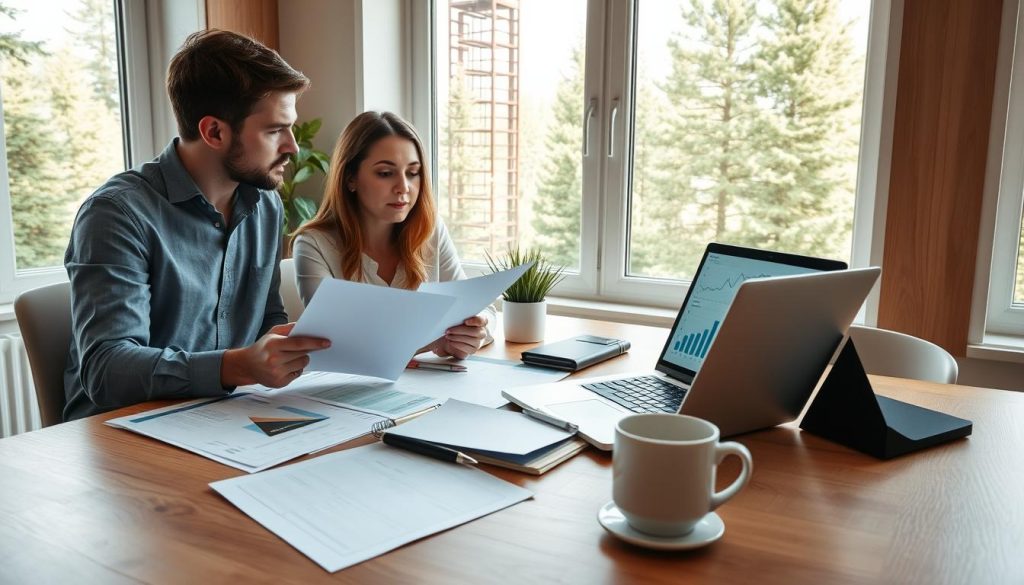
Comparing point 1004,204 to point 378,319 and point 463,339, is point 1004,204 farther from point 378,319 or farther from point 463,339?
point 378,319

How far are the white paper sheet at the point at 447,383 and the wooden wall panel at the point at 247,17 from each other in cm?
183

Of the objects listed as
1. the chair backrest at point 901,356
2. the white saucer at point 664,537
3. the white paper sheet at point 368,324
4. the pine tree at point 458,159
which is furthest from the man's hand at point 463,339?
the pine tree at point 458,159

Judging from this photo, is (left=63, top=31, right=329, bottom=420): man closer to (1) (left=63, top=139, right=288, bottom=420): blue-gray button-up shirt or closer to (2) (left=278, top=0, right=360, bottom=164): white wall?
(1) (left=63, top=139, right=288, bottom=420): blue-gray button-up shirt

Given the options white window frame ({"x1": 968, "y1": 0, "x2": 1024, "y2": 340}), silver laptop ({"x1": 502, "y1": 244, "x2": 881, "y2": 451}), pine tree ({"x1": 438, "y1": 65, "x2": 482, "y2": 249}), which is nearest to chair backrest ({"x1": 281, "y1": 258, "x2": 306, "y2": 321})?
A: silver laptop ({"x1": 502, "y1": 244, "x2": 881, "y2": 451})

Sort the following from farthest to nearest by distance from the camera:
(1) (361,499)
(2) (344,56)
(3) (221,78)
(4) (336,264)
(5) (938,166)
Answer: (2) (344,56) → (5) (938,166) → (4) (336,264) → (3) (221,78) → (1) (361,499)

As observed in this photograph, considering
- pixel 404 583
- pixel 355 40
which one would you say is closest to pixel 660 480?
pixel 404 583

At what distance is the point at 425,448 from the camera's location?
37.3 inches

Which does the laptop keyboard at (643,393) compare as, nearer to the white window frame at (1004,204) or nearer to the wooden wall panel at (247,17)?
the white window frame at (1004,204)

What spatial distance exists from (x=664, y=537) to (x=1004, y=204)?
6.39ft

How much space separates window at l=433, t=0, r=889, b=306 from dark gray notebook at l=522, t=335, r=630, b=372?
1.17 meters

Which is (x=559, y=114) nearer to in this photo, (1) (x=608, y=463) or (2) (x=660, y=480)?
(1) (x=608, y=463)

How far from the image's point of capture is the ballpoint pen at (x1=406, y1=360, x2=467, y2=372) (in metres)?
1.41

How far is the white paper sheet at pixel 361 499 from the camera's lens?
0.74 metres

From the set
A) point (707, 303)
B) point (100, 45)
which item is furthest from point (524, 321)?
point (100, 45)
